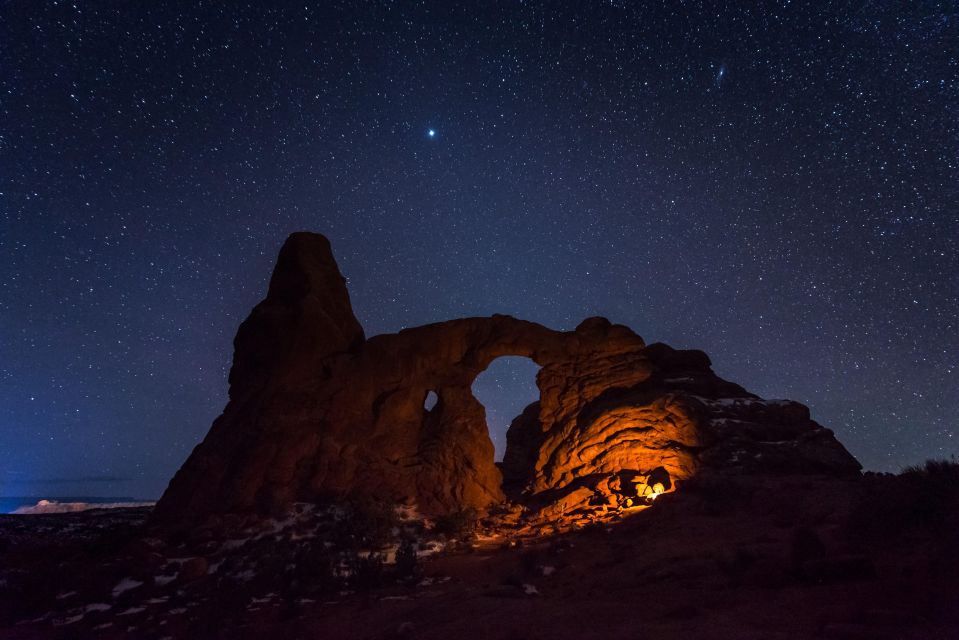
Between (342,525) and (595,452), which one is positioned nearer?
(342,525)

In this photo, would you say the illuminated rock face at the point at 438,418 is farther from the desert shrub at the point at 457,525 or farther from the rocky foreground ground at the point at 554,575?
the rocky foreground ground at the point at 554,575

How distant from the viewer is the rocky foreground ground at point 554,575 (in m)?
6.03

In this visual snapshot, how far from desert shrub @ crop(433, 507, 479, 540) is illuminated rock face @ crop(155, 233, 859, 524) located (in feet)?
5.79

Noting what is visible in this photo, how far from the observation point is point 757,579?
23.6 feet

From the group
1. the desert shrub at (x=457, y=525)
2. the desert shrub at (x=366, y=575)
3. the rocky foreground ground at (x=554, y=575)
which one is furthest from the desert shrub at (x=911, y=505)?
the desert shrub at (x=457, y=525)

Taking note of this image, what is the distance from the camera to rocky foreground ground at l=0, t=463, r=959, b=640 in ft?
19.8

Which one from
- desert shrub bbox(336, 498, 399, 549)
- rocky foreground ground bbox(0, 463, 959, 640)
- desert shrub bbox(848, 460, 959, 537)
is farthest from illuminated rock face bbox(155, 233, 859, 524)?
desert shrub bbox(848, 460, 959, 537)

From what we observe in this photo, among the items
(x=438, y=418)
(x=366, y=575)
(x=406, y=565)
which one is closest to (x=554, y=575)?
(x=406, y=565)

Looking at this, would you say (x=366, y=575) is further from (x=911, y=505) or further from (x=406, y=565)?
(x=911, y=505)

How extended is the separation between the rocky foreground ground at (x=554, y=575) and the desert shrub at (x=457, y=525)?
3.6 inches

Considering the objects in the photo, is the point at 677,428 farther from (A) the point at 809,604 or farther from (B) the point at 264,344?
(B) the point at 264,344

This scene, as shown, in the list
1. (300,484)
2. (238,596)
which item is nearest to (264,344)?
(300,484)

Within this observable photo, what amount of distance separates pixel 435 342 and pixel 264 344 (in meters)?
6.99

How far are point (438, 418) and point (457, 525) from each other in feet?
18.9
